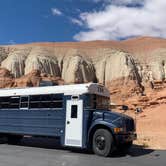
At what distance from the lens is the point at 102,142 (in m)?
14.1

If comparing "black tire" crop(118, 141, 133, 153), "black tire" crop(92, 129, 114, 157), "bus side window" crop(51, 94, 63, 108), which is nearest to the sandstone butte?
"black tire" crop(118, 141, 133, 153)

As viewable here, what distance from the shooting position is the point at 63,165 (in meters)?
11.7

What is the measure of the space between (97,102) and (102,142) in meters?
1.87

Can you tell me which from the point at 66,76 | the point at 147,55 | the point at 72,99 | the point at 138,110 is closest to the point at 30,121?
the point at 72,99

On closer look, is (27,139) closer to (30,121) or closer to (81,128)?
(30,121)

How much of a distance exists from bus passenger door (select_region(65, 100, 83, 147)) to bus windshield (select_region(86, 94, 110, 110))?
37cm

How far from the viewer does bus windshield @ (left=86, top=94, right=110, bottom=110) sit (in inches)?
582

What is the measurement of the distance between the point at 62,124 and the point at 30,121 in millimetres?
2064

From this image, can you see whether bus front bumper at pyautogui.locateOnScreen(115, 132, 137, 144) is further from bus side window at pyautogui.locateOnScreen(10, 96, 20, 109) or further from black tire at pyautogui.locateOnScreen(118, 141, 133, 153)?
bus side window at pyautogui.locateOnScreen(10, 96, 20, 109)

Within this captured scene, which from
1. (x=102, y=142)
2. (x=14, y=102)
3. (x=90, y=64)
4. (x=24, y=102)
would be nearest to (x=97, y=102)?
(x=102, y=142)

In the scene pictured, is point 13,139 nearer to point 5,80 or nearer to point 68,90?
point 68,90

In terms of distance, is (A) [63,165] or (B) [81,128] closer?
(A) [63,165]

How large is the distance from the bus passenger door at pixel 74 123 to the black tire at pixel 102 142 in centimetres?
67

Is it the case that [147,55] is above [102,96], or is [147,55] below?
above
